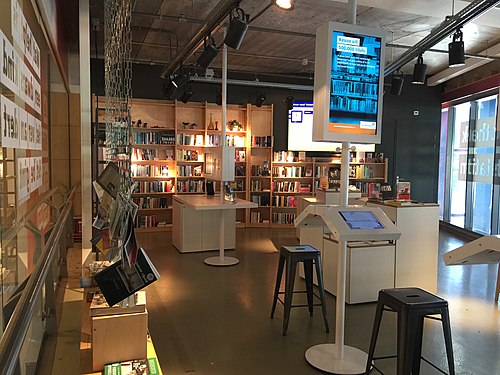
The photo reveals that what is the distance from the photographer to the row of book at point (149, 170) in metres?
8.98

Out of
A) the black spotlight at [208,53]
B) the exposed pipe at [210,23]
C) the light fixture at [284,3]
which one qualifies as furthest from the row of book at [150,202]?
the light fixture at [284,3]

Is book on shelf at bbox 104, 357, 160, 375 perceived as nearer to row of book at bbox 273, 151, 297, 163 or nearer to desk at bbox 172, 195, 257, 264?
desk at bbox 172, 195, 257, 264

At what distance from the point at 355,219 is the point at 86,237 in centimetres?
279

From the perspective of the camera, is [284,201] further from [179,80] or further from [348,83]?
[348,83]

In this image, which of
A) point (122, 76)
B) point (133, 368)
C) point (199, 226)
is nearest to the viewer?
point (133, 368)

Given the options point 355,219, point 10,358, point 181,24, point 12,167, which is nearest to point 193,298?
point 355,219

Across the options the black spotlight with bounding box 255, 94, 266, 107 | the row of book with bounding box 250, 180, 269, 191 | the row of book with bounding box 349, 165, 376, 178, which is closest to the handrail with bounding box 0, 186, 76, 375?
the black spotlight with bounding box 255, 94, 266, 107

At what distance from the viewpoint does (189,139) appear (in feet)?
30.7

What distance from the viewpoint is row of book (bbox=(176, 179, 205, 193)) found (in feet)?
30.7

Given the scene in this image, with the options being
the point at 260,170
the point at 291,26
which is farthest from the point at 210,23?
the point at 260,170

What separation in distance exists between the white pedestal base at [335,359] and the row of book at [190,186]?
628 centimetres

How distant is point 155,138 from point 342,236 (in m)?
6.90

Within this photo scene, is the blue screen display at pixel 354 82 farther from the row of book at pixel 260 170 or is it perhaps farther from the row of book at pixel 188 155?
the row of book at pixel 260 170

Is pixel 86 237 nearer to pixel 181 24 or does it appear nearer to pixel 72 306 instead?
pixel 72 306
